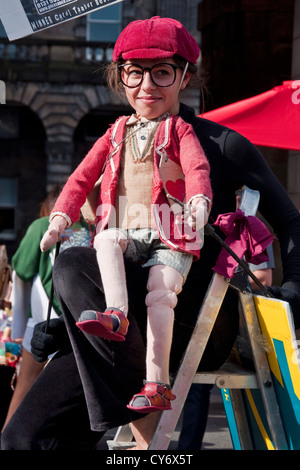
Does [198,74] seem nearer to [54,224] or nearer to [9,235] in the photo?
[54,224]

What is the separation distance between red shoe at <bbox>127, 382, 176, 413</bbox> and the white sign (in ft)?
4.42

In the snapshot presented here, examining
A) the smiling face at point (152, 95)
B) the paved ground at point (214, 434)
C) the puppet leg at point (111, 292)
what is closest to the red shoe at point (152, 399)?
the puppet leg at point (111, 292)

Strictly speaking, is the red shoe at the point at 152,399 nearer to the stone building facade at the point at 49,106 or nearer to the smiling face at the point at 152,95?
the smiling face at the point at 152,95

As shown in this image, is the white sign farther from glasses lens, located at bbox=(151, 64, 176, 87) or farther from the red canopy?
the red canopy

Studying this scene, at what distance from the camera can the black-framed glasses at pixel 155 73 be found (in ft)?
7.98

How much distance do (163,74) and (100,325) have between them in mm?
858

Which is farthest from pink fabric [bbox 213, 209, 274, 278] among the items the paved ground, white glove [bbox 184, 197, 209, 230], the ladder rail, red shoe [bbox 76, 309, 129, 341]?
the paved ground

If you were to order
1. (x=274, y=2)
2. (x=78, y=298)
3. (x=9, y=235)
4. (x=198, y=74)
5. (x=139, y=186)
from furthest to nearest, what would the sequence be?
1. (x=9, y=235)
2. (x=274, y=2)
3. (x=198, y=74)
4. (x=139, y=186)
5. (x=78, y=298)

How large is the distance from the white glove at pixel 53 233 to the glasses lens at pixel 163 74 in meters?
0.51

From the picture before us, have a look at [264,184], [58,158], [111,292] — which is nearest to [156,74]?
[264,184]

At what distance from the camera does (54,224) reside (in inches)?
91.2

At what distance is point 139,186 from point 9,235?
19.8m

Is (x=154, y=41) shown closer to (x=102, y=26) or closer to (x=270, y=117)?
(x=270, y=117)

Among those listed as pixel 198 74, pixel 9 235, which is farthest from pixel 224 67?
pixel 9 235
